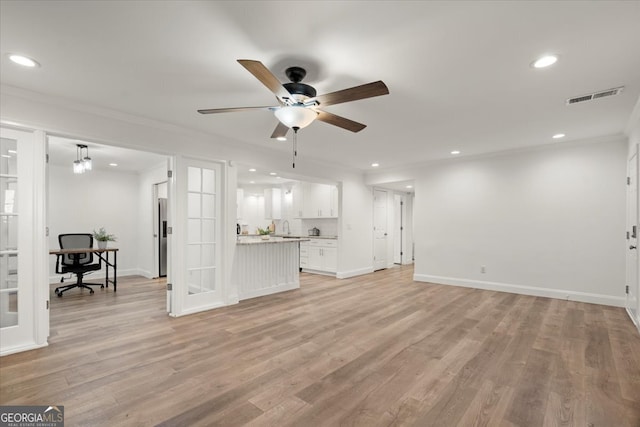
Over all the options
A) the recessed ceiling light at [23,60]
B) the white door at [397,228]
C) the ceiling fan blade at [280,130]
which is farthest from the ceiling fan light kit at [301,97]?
the white door at [397,228]

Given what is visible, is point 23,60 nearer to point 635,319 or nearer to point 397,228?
point 635,319

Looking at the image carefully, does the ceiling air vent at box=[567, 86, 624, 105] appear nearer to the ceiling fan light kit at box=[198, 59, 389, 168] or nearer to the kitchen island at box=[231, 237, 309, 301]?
the ceiling fan light kit at box=[198, 59, 389, 168]

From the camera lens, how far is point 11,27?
6.56ft

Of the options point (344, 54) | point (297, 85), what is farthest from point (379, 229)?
point (344, 54)

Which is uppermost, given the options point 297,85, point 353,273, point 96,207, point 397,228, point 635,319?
point 297,85

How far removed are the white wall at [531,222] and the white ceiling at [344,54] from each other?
127cm

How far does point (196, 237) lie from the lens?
4.36 meters

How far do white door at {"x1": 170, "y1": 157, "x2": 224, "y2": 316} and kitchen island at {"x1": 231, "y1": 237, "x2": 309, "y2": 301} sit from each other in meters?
0.37

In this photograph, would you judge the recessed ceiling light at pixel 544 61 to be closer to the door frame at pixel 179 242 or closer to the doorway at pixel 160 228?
the door frame at pixel 179 242

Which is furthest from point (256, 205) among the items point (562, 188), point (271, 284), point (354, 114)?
point (562, 188)

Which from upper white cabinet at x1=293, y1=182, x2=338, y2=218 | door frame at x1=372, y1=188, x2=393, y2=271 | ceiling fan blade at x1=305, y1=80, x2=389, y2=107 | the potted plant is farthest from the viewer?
door frame at x1=372, y1=188, x2=393, y2=271

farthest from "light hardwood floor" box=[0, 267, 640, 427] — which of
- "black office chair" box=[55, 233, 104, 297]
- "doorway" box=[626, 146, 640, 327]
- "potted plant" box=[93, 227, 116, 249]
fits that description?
"potted plant" box=[93, 227, 116, 249]

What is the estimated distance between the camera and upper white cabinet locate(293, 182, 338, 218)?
7.48m

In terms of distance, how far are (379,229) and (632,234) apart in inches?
187
